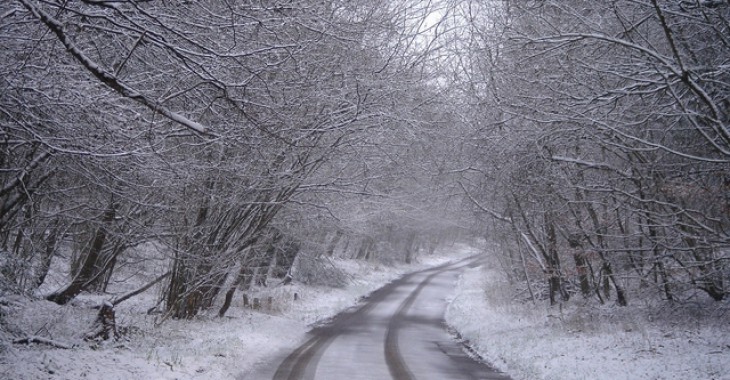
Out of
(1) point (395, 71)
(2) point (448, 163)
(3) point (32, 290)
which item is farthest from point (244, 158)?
(2) point (448, 163)

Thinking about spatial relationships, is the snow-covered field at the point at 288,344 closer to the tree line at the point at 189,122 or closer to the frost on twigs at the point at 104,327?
the frost on twigs at the point at 104,327

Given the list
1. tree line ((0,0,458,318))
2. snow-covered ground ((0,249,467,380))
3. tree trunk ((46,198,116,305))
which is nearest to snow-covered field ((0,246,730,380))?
snow-covered ground ((0,249,467,380))

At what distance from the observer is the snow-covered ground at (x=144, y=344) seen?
764 cm

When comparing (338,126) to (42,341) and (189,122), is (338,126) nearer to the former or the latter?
(189,122)

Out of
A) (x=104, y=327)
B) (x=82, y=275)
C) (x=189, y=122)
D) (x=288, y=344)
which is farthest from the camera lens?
(x=288, y=344)

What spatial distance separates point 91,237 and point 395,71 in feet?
29.7

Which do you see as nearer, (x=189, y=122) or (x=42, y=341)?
(x=189, y=122)

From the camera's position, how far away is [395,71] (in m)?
12.3

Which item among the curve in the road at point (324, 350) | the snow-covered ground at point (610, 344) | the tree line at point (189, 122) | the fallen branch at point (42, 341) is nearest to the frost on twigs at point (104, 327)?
the fallen branch at point (42, 341)

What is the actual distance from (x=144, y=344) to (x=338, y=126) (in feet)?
19.2

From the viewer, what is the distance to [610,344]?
11.3 meters

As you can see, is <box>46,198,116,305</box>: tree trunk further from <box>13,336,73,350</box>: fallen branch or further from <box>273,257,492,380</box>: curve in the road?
<box>273,257,492,380</box>: curve in the road

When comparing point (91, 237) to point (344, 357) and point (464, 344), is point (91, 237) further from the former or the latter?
point (464, 344)

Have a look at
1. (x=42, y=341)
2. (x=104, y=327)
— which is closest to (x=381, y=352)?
(x=104, y=327)
